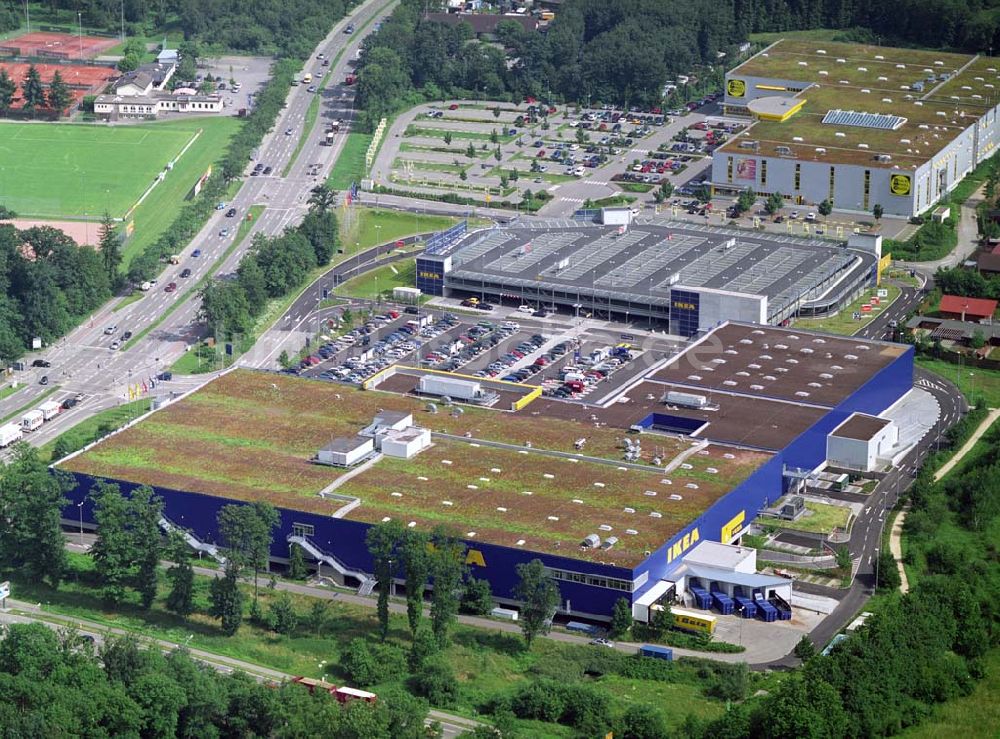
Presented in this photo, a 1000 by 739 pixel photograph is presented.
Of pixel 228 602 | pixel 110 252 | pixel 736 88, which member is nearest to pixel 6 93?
pixel 110 252

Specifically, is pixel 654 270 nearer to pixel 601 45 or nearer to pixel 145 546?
pixel 145 546

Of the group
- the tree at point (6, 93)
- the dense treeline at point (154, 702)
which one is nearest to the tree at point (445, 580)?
the dense treeline at point (154, 702)

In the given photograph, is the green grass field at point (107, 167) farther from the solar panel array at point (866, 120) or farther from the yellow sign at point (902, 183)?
the yellow sign at point (902, 183)

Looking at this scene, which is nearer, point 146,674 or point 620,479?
point 146,674

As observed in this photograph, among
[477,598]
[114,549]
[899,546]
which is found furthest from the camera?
[899,546]

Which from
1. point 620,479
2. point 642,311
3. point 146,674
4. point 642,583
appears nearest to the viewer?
point 146,674

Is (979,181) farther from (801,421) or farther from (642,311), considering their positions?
(801,421)

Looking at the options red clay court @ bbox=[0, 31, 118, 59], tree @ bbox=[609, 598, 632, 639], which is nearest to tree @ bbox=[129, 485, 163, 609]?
tree @ bbox=[609, 598, 632, 639]

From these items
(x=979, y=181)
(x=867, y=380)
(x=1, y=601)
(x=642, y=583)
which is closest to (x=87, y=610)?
(x=1, y=601)
